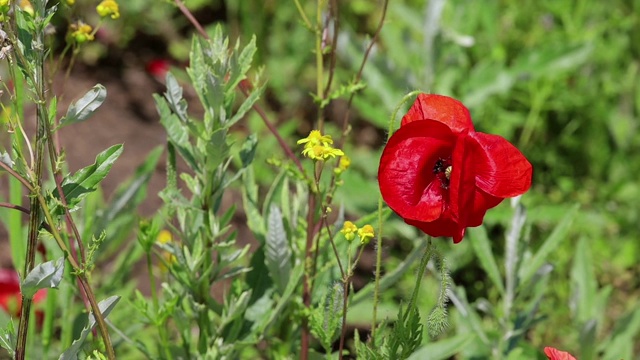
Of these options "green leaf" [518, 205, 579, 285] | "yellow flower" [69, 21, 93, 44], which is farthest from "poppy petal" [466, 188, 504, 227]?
"green leaf" [518, 205, 579, 285]

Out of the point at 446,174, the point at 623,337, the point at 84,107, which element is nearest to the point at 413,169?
the point at 446,174

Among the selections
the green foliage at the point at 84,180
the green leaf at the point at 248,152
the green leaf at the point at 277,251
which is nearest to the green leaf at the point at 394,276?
the green leaf at the point at 277,251

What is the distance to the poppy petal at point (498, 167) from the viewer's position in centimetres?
112

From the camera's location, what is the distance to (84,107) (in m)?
1.21

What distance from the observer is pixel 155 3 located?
3.59 m

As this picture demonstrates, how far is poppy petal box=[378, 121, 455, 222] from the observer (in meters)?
1.12

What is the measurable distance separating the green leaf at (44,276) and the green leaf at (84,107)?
0.18 m

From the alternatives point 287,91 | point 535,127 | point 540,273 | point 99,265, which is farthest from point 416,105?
point 287,91

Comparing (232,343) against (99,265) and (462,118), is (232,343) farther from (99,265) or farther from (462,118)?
(99,265)

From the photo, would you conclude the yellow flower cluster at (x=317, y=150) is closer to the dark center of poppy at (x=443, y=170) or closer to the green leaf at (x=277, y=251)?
the dark center of poppy at (x=443, y=170)

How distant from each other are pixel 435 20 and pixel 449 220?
1545mm

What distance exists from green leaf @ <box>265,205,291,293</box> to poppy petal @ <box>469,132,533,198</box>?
50 centimetres

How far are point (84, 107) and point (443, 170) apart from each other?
46 cm

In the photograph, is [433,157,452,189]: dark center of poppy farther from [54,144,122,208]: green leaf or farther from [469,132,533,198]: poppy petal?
[54,144,122,208]: green leaf
